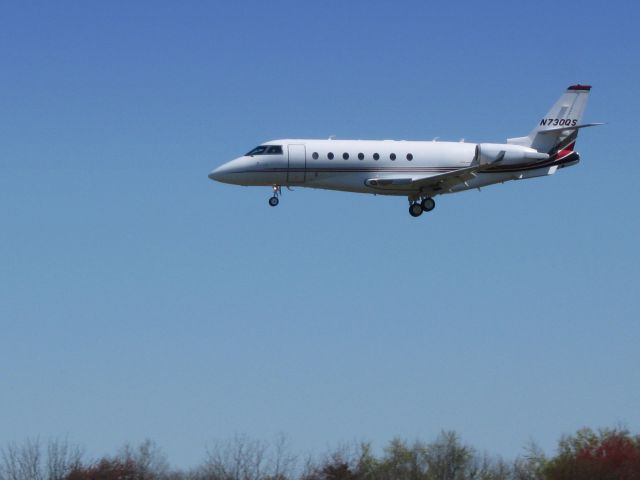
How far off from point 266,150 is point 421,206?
8.26m

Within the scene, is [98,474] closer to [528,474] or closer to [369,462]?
[369,462]

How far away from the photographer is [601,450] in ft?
284

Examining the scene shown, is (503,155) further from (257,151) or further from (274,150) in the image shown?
(257,151)

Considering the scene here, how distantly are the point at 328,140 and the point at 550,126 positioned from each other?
12.1 meters

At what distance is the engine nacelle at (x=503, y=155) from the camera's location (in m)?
70.7

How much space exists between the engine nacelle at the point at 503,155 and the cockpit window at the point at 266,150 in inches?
390

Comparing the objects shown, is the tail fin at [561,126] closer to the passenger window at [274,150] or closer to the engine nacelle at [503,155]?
the engine nacelle at [503,155]

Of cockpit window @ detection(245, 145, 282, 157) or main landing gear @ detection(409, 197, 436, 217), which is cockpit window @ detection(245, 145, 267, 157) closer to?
cockpit window @ detection(245, 145, 282, 157)

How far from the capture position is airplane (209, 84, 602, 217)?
68.4 m

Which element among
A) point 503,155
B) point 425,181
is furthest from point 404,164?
point 503,155

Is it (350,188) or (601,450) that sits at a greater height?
(350,188)

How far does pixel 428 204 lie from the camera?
7094 centimetres

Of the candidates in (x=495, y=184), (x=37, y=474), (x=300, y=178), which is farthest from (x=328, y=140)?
(x=37, y=474)

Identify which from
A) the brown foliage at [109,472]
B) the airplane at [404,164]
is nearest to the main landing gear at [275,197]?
the airplane at [404,164]
